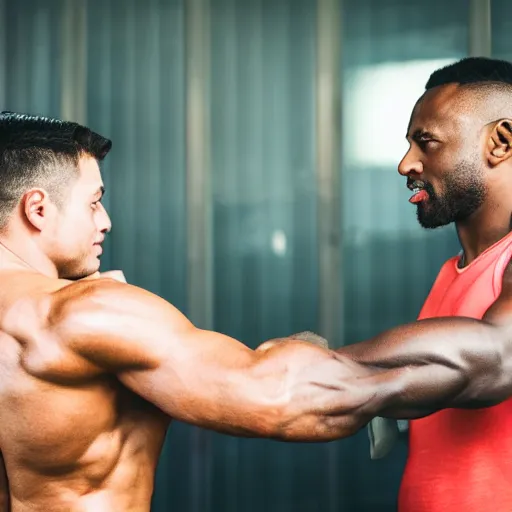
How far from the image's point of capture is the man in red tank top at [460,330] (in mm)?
1378

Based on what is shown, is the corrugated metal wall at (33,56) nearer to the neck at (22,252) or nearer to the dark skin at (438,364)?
the neck at (22,252)

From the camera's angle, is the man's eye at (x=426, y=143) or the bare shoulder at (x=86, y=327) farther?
the man's eye at (x=426, y=143)

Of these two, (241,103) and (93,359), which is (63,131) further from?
(241,103)

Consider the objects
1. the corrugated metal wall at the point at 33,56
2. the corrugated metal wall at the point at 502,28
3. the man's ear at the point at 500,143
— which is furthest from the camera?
the corrugated metal wall at the point at 33,56

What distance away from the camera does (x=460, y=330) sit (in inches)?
55.0

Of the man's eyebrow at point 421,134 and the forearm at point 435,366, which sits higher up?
the man's eyebrow at point 421,134

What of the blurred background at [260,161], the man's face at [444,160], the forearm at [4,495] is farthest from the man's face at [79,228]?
the blurred background at [260,161]

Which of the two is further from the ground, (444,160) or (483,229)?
(444,160)

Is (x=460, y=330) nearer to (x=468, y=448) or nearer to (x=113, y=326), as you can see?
(x=468, y=448)

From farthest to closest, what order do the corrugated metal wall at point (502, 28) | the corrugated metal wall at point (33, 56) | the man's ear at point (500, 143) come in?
the corrugated metal wall at point (33, 56)
the corrugated metal wall at point (502, 28)
the man's ear at point (500, 143)

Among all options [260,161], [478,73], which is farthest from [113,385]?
[260,161]

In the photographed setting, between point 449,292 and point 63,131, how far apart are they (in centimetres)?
95

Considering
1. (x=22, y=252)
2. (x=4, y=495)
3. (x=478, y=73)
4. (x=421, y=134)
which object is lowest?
(x=4, y=495)

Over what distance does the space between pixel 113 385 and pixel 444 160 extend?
92cm
